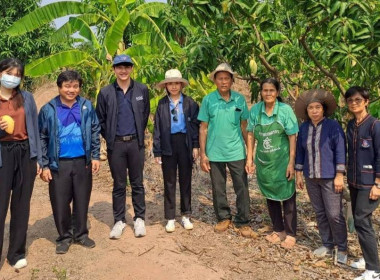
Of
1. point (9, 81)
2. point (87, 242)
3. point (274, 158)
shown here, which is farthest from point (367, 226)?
point (9, 81)

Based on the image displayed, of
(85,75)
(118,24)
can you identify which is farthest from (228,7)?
(85,75)

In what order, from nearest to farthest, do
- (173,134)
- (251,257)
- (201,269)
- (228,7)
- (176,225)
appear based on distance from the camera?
(228,7)
(201,269)
(251,257)
(173,134)
(176,225)

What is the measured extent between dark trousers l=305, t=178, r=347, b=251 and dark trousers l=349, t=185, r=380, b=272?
240mm

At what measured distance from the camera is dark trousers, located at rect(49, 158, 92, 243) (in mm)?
3832

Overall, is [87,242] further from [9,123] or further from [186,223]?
[9,123]

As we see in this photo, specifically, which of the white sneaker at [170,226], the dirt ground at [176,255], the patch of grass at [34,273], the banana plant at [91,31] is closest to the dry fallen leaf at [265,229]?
the dirt ground at [176,255]

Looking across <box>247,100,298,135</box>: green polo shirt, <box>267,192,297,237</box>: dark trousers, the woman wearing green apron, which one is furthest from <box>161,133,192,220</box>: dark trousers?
<box>267,192,297,237</box>: dark trousers

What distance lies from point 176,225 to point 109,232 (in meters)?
0.76

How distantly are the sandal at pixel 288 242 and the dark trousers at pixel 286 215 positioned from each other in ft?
0.15

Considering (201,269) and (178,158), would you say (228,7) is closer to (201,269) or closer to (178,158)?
(178,158)

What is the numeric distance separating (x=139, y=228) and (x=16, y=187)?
132 centimetres

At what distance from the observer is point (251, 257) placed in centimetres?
399

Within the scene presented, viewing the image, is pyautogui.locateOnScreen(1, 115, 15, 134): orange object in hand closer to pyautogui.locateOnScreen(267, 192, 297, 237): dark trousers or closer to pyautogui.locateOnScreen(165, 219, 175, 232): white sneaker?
pyautogui.locateOnScreen(165, 219, 175, 232): white sneaker

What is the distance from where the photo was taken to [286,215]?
412cm
